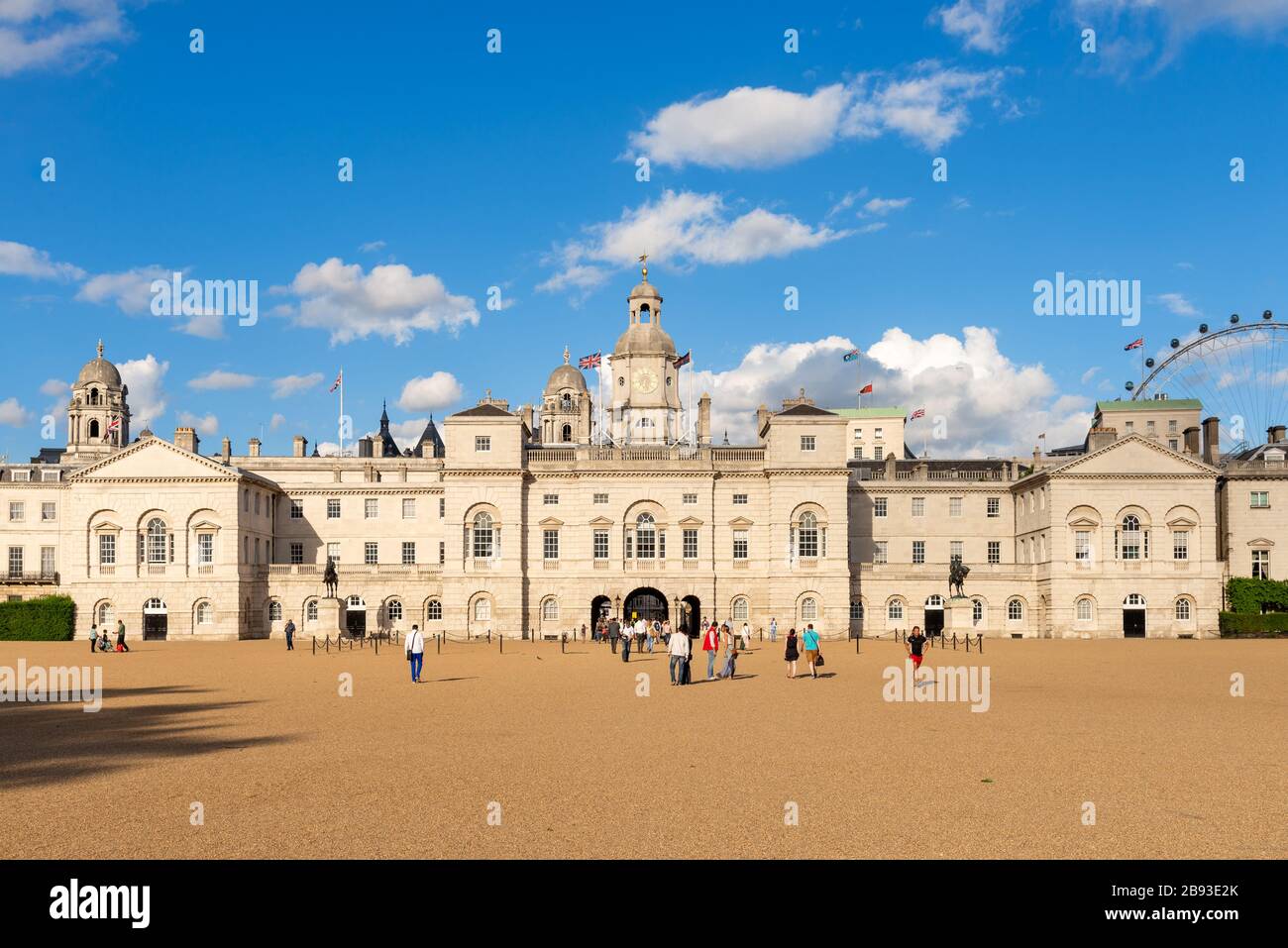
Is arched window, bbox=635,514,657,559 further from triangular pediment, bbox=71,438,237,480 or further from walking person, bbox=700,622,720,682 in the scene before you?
walking person, bbox=700,622,720,682

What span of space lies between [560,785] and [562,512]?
5157 cm

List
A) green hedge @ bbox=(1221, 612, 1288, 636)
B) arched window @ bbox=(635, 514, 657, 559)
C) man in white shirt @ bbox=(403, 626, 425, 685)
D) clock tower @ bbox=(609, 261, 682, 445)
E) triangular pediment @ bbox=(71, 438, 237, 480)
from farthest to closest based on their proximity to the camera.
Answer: clock tower @ bbox=(609, 261, 682, 445)
triangular pediment @ bbox=(71, 438, 237, 480)
arched window @ bbox=(635, 514, 657, 559)
green hedge @ bbox=(1221, 612, 1288, 636)
man in white shirt @ bbox=(403, 626, 425, 685)

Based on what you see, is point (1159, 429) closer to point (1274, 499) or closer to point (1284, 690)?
point (1274, 499)

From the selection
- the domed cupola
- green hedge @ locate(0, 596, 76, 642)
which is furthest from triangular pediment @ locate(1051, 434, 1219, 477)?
the domed cupola

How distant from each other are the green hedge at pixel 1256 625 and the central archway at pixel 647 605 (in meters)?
34.5

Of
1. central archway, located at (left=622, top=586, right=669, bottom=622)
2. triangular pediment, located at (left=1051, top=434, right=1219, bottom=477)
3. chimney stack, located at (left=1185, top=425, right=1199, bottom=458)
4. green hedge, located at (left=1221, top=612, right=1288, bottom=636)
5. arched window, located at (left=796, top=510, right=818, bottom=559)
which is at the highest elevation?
chimney stack, located at (left=1185, top=425, right=1199, bottom=458)

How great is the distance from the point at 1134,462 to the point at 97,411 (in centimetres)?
8914

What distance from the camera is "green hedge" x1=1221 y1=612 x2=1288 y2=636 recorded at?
66.9 metres

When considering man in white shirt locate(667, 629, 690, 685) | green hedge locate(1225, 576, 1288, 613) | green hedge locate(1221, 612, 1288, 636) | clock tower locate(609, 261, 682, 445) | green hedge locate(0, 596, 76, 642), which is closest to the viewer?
man in white shirt locate(667, 629, 690, 685)

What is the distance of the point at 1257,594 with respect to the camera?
226ft

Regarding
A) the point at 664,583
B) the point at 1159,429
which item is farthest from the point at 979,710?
the point at 1159,429

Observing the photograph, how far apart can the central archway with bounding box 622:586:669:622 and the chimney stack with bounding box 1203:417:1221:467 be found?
37765 millimetres

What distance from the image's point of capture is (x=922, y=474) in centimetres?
7675

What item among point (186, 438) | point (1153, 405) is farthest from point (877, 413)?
point (186, 438)
